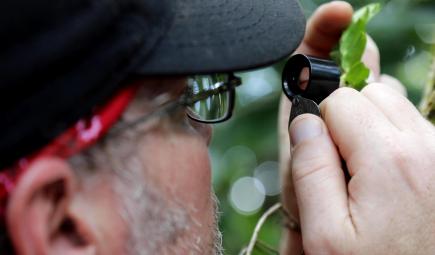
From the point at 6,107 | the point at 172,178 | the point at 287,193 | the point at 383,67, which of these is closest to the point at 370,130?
the point at 172,178

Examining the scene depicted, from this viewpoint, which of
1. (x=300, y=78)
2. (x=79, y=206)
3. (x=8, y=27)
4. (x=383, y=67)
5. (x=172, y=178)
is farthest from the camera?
(x=383, y=67)

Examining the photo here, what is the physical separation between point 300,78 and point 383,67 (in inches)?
29.6

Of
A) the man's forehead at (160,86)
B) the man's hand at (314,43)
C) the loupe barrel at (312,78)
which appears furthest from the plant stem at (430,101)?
the man's forehead at (160,86)

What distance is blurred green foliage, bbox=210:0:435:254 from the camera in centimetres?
195

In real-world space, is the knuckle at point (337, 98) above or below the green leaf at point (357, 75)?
above

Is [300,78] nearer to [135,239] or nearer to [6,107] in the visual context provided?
[135,239]

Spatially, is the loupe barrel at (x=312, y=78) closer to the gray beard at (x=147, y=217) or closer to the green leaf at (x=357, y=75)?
the green leaf at (x=357, y=75)

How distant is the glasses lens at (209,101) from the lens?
44.0 inches

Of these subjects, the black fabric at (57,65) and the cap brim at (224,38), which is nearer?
the black fabric at (57,65)

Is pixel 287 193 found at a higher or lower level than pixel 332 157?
lower

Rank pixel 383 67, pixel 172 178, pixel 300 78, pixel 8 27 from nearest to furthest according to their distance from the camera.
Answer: pixel 8 27
pixel 172 178
pixel 300 78
pixel 383 67

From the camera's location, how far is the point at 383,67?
1.96 m

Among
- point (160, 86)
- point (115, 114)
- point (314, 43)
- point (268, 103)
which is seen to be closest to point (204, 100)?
point (160, 86)

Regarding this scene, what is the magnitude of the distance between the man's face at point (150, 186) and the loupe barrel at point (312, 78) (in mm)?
267
